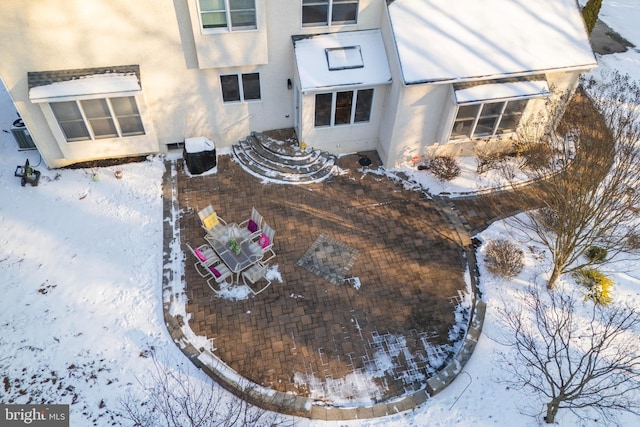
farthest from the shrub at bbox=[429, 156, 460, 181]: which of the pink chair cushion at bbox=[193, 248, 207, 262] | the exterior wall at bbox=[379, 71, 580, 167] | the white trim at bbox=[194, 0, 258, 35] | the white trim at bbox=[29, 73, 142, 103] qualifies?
the white trim at bbox=[29, 73, 142, 103]

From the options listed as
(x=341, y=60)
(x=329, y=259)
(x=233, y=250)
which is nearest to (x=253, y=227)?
(x=233, y=250)

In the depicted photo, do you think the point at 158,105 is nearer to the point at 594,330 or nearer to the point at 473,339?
the point at 473,339

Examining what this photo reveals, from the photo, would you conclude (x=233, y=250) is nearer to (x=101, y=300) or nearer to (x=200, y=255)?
(x=200, y=255)

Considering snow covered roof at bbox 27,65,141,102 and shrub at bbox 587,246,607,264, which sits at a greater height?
snow covered roof at bbox 27,65,141,102

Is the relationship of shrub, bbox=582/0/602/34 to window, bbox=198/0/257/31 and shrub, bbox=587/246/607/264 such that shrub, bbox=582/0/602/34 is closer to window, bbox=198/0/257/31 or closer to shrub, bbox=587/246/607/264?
shrub, bbox=587/246/607/264

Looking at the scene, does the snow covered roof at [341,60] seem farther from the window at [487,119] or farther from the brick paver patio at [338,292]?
the brick paver patio at [338,292]

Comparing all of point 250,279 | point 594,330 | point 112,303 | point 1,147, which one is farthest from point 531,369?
point 1,147
